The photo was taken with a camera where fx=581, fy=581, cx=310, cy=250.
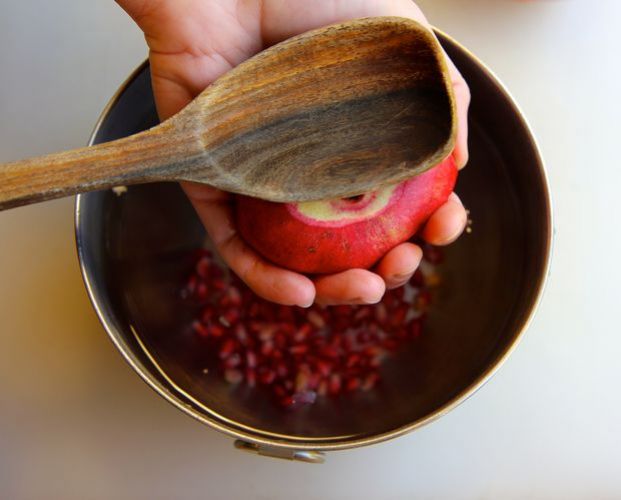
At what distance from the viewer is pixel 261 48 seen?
0.95m

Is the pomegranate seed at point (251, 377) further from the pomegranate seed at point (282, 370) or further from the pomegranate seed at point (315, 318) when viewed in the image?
the pomegranate seed at point (315, 318)

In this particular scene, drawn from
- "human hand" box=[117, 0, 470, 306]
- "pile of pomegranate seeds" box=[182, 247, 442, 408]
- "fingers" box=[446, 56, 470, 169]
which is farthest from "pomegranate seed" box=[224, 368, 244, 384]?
"fingers" box=[446, 56, 470, 169]

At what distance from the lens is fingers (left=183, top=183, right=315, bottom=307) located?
92 cm

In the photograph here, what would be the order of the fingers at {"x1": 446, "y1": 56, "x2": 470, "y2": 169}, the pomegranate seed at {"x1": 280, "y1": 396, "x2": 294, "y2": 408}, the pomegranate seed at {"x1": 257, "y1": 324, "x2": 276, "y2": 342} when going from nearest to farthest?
the fingers at {"x1": 446, "y1": 56, "x2": 470, "y2": 169} < the pomegranate seed at {"x1": 280, "y1": 396, "x2": 294, "y2": 408} < the pomegranate seed at {"x1": 257, "y1": 324, "x2": 276, "y2": 342}

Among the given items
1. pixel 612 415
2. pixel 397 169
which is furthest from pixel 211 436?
pixel 612 415

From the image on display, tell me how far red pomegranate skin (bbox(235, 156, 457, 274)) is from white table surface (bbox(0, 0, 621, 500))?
0.37 m

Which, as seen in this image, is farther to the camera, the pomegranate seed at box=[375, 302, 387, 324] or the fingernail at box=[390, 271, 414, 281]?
the pomegranate seed at box=[375, 302, 387, 324]

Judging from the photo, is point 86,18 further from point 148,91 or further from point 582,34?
point 582,34

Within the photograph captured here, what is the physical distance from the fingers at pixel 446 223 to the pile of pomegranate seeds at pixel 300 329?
26 centimetres

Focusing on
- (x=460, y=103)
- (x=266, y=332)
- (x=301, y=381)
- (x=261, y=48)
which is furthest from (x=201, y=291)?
(x=460, y=103)

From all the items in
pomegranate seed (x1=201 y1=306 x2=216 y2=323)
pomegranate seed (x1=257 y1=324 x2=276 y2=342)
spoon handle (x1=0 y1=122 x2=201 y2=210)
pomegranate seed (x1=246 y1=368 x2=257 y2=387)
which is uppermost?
spoon handle (x1=0 y1=122 x2=201 y2=210)

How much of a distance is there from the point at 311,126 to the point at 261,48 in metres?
0.24

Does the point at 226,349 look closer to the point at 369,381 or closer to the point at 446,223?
the point at 369,381

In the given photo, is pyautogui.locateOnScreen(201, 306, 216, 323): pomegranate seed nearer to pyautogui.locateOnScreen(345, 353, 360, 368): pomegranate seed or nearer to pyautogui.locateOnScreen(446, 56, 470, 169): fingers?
pyautogui.locateOnScreen(345, 353, 360, 368): pomegranate seed
